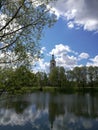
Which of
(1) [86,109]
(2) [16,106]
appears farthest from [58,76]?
(1) [86,109]

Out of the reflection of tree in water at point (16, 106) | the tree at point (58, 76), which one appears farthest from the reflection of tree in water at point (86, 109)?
the tree at point (58, 76)

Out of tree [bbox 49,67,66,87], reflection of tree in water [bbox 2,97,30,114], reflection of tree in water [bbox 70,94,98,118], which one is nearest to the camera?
reflection of tree in water [bbox 70,94,98,118]

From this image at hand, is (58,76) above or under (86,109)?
above

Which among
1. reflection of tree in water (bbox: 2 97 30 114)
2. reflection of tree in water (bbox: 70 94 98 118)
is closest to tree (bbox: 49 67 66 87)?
reflection of tree in water (bbox: 2 97 30 114)

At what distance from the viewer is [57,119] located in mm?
31391

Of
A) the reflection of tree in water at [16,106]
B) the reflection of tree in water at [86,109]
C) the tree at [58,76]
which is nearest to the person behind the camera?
the reflection of tree in water at [86,109]

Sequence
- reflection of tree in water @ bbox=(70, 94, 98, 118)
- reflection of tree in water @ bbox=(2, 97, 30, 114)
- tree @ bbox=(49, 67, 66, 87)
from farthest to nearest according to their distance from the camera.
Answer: tree @ bbox=(49, 67, 66, 87) < reflection of tree in water @ bbox=(2, 97, 30, 114) < reflection of tree in water @ bbox=(70, 94, 98, 118)

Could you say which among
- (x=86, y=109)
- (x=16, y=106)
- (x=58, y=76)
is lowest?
(x=86, y=109)

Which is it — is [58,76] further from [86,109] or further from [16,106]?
[86,109]

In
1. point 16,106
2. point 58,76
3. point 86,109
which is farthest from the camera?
point 58,76

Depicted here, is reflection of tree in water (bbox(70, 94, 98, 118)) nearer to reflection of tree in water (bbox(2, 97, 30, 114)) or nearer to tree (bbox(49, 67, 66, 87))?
reflection of tree in water (bbox(2, 97, 30, 114))

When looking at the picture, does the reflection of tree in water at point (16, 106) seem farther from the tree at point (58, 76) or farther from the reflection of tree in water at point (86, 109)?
the tree at point (58, 76)

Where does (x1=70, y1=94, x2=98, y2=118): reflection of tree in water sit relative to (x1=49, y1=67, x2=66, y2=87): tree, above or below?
below

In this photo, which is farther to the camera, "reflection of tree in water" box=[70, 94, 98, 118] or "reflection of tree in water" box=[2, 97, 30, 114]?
"reflection of tree in water" box=[2, 97, 30, 114]
